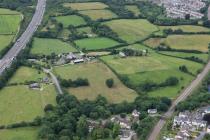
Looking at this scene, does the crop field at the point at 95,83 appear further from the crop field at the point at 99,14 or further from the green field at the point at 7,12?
the green field at the point at 7,12

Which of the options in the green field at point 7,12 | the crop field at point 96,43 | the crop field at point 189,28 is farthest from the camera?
the green field at point 7,12

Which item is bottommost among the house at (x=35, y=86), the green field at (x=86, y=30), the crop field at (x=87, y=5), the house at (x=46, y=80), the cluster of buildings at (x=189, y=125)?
the cluster of buildings at (x=189, y=125)

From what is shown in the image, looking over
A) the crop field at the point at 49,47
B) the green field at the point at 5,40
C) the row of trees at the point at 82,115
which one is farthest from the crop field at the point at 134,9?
the row of trees at the point at 82,115

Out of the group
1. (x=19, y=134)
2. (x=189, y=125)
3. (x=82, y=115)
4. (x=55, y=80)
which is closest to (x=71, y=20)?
(x=55, y=80)

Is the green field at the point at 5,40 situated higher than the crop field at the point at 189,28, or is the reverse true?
the crop field at the point at 189,28

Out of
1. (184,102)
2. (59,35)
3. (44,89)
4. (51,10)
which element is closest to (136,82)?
(184,102)

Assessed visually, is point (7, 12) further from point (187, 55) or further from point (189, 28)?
point (187, 55)
